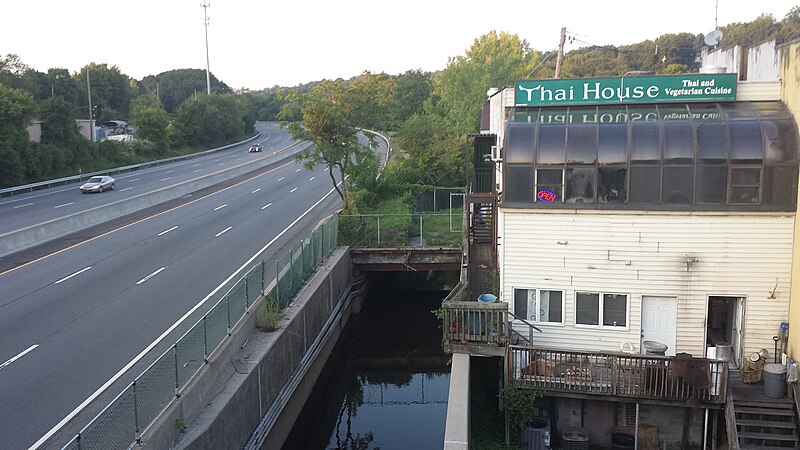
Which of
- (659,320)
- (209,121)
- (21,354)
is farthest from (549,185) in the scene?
(209,121)

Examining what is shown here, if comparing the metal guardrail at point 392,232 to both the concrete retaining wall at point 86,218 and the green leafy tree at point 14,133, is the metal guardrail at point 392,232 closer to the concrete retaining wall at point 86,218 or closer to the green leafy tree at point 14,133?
the concrete retaining wall at point 86,218

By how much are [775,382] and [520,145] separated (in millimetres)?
7518

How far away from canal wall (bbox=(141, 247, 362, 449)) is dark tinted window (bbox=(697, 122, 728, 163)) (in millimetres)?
11324

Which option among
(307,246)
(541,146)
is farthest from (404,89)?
(541,146)

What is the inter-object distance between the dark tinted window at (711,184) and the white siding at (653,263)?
41 cm

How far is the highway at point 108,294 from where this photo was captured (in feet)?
45.2

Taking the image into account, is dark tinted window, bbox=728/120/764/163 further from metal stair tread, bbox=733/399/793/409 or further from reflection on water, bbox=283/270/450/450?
reflection on water, bbox=283/270/450/450

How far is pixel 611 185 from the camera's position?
1594 centimetres

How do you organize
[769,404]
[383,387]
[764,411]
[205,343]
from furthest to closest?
[383,387] → [205,343] → [769,404] → [764,411]

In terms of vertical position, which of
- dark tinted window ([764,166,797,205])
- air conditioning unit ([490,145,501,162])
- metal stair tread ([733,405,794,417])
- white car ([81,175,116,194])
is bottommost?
metal stair tread ([733,405,794,417])

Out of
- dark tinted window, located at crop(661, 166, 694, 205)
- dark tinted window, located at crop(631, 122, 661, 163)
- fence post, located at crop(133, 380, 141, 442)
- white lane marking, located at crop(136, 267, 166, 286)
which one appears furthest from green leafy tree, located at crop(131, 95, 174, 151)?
fence post, located at crop(133, 380, 141, 442)

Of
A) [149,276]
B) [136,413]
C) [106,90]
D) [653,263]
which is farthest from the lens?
[106,90]

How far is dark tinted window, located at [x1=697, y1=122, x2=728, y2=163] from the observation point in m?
15.4

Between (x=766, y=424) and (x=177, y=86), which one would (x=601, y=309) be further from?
(x=177, y=86)
